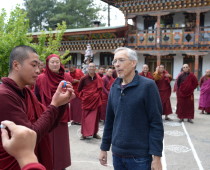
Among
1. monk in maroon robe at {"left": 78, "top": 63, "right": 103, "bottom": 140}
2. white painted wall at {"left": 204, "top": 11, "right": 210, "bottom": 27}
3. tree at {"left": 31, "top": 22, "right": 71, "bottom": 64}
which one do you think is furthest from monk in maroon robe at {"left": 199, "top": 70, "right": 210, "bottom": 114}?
white painted wall at {"left": 204, "top": 11, "right": 210, "bottom": 27}

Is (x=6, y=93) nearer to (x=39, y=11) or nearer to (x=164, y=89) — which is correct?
(x=164, y=89)

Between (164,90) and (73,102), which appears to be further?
(164,90)

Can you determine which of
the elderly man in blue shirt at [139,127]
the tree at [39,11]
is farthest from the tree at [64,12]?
the elderly man in blue shirt at [139,127]

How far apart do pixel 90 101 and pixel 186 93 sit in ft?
10.7

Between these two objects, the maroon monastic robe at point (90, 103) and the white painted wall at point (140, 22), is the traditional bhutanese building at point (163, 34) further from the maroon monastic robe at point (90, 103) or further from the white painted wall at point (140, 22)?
the maroon monastic robe at point (90, 103)

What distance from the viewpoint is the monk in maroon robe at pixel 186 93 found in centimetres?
717

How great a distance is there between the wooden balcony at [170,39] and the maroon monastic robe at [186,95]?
8.54m

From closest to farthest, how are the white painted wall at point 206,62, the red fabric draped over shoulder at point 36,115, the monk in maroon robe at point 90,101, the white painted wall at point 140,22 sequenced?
1. the red fabric draped over shoulder at point 36,115
2. the monk in maroon robe at point 90,101
3. the white painted wall at point 206,62
4. the white painted wall at point 140,22

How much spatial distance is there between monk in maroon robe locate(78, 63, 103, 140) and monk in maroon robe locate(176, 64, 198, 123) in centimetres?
289

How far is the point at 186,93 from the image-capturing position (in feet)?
23.9

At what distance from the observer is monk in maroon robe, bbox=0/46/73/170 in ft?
4.40

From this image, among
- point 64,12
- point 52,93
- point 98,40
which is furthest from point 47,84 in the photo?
point 64,12

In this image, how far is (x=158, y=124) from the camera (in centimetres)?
201

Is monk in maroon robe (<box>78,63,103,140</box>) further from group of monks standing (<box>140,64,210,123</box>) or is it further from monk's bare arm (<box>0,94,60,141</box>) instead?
monk's bare arm (<box>0,94,60,141</box>)
